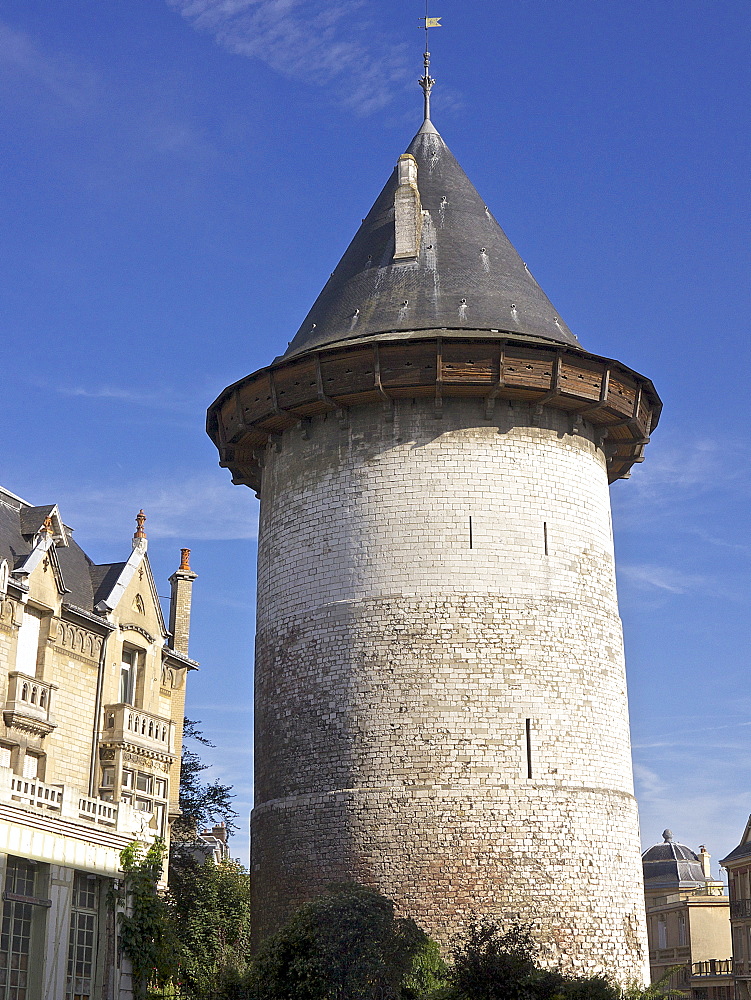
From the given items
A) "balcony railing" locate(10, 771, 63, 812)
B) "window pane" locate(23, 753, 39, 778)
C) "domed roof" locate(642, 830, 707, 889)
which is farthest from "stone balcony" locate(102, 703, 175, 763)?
"domed roof" locate(642, 830, 707, 889)

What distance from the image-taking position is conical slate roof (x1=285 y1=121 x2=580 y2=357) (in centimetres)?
2853

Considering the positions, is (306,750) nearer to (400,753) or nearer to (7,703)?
(400,753)

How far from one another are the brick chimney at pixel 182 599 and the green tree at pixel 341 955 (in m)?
11.9

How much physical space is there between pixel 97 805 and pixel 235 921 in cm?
925

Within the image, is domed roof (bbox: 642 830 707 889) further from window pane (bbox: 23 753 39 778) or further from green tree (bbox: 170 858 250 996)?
window pane (bbox: 23 753 39 778)

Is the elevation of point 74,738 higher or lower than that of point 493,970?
higher

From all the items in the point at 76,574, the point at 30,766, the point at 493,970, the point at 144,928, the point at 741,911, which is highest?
the point at 76,574

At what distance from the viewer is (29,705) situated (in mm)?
26156

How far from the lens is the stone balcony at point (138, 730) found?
93.6 ft

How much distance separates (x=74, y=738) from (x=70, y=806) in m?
3.78

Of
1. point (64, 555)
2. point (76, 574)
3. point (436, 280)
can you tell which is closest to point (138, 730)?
point (76, 574)

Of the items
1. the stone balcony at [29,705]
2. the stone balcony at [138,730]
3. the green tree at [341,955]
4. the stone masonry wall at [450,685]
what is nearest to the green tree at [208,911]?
the stone balcony at [138,730]

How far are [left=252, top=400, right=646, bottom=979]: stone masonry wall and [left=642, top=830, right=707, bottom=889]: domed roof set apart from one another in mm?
44399

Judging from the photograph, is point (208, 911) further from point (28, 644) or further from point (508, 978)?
point (508, 978)
